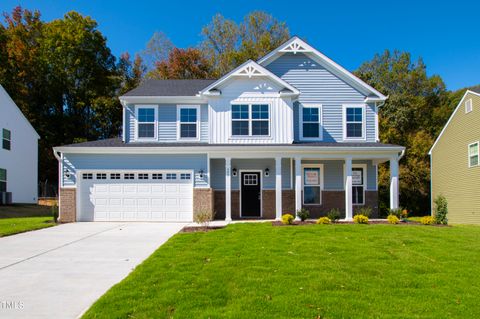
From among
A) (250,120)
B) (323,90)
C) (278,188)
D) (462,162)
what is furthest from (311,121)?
(462,162)

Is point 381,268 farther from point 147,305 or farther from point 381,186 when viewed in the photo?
point 381,186

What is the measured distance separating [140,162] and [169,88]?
4.66m

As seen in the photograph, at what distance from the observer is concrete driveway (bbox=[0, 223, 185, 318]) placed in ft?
20.0

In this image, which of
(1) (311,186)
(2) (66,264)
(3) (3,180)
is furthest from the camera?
(3) (3,180)

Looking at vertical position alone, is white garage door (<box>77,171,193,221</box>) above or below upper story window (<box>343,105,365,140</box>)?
below

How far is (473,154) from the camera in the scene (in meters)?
20.7

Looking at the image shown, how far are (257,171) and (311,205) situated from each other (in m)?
3.00

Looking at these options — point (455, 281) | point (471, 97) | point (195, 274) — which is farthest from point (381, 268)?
point (471, 97)

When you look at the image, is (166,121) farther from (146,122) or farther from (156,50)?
(156,50)

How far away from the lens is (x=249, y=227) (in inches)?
539

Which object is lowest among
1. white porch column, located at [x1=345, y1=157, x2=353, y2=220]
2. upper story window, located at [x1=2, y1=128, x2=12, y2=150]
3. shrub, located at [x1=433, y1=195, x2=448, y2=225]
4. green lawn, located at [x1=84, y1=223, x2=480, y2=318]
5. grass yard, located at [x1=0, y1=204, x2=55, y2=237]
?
grass yard, located at [x1=0, y1=204, x2=55, y2=237]

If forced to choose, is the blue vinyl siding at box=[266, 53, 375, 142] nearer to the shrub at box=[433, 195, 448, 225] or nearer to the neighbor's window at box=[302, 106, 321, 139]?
the neighbor's window at box=[302, 106, 321, 139]

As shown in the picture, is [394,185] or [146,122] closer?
[394,185]

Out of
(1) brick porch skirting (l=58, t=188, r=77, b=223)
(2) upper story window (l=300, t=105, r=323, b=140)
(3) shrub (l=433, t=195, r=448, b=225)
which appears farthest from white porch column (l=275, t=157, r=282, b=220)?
(1) brick porch skirting (l=58, t=188, r=77, b=223)
